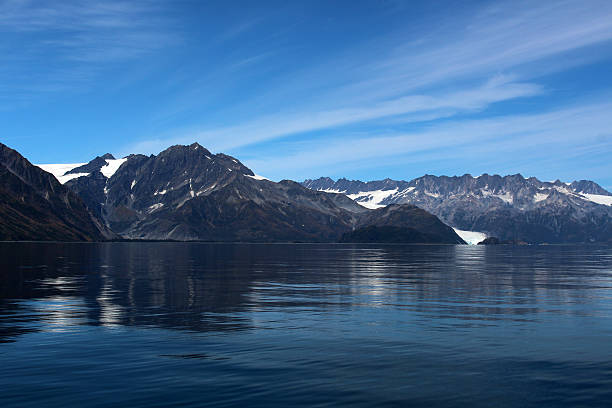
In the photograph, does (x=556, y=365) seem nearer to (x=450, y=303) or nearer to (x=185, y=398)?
(x=185, y=398)

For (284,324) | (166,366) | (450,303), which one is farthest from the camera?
(450,303)

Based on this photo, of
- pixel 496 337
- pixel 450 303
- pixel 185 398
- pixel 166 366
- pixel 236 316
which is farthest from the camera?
pixel 450 303

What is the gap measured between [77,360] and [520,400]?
23.2m

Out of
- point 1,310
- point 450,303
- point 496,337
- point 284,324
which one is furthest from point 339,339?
point 1,310

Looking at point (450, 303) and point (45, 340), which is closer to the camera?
point (45, 340)

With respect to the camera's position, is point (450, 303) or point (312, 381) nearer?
point (312, 381)

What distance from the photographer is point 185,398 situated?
25.2m

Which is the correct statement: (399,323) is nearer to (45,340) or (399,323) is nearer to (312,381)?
(312,381)

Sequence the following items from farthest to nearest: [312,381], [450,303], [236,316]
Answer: [450,303] < [236,316] < [312,381]

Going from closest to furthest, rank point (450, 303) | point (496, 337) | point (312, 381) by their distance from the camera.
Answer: point (312, 381) → point (496, 337) → point (450, 303)

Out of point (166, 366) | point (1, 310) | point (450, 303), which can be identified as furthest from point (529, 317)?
point (1, 310)

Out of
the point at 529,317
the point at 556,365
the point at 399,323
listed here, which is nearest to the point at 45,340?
the point at 399,323

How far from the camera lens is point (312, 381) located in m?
28.5

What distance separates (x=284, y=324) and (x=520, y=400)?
23.5m
